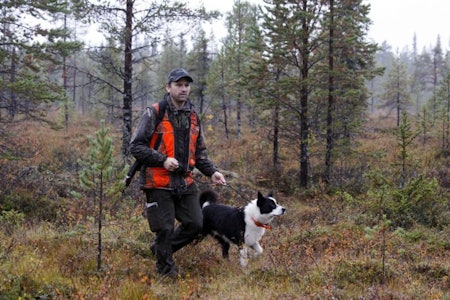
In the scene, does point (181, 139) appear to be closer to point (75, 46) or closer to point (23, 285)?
point (23, 285)

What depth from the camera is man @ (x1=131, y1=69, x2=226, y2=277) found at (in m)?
4.55

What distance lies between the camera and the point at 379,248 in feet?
21.1

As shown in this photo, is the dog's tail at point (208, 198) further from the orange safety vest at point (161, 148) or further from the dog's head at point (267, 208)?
the orange safety vest at point (161, 148)

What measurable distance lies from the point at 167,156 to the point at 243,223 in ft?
6.81

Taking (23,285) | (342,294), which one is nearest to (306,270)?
(342,294)

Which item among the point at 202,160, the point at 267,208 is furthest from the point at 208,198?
the point at 202,160

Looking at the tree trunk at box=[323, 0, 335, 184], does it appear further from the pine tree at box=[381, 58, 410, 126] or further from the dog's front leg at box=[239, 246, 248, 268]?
the pine tree at box=[381, 58, 410, 126]

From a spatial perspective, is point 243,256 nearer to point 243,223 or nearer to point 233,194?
point 243,223

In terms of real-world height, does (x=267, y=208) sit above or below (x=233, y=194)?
above

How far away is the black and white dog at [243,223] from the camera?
602cm

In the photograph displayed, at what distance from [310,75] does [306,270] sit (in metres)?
10.8

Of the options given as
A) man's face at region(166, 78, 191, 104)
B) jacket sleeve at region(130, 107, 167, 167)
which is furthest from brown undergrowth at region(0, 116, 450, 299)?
man's face at region(166, 78, 191, 104)

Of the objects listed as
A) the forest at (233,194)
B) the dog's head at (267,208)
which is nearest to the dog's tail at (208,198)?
the forest at (233,194)

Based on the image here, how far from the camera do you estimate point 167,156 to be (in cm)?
462
